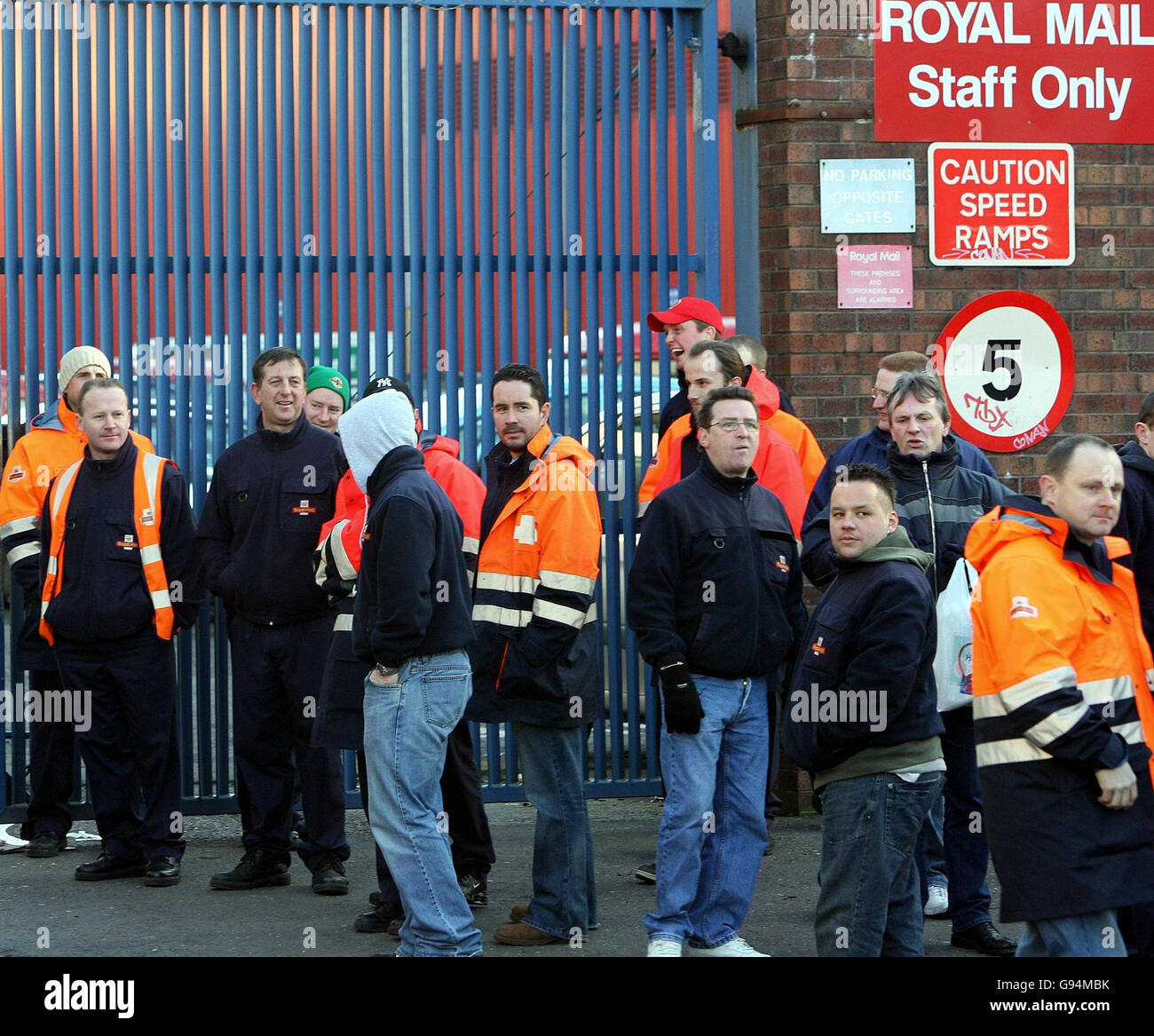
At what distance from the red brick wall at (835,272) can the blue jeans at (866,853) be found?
3246 millimetres

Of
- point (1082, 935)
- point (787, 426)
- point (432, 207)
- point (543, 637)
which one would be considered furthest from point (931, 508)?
point (432, 207)

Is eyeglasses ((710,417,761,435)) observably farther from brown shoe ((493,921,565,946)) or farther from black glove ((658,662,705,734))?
brown shoe ((493,921,565,946))

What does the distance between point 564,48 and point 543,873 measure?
13.9 feet

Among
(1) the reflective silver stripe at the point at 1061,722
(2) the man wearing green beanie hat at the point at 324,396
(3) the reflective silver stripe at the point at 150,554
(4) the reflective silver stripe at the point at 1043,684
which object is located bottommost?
(1) the reflective silver stripe at the point at 1061,722

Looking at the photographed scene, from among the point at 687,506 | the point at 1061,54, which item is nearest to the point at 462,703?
the point at 687,506

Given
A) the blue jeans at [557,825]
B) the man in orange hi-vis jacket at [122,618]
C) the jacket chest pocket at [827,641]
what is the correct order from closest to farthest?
1. the jacket chest pocket at [827,641]
2. the blue jeans at [557,825]
3. the man in orange hi-vis jacket at [122,618]

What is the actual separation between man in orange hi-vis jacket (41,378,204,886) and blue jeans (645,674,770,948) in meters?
2.43

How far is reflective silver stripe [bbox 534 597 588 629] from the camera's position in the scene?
5.60 metres

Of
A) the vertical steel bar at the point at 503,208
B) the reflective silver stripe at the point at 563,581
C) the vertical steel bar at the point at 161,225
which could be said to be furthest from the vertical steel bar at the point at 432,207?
the reflective silver stripe at the point at 563,581

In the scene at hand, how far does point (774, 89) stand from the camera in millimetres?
7852

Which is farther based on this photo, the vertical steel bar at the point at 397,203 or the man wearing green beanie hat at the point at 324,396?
the vertical steel bar at the point at 397,203

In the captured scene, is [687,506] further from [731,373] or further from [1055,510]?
[1055,510]

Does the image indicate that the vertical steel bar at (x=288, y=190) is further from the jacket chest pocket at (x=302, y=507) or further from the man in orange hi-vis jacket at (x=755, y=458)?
the man in orange hi-vis jacket at (x=755, y=458)

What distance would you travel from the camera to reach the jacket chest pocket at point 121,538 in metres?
6.84
